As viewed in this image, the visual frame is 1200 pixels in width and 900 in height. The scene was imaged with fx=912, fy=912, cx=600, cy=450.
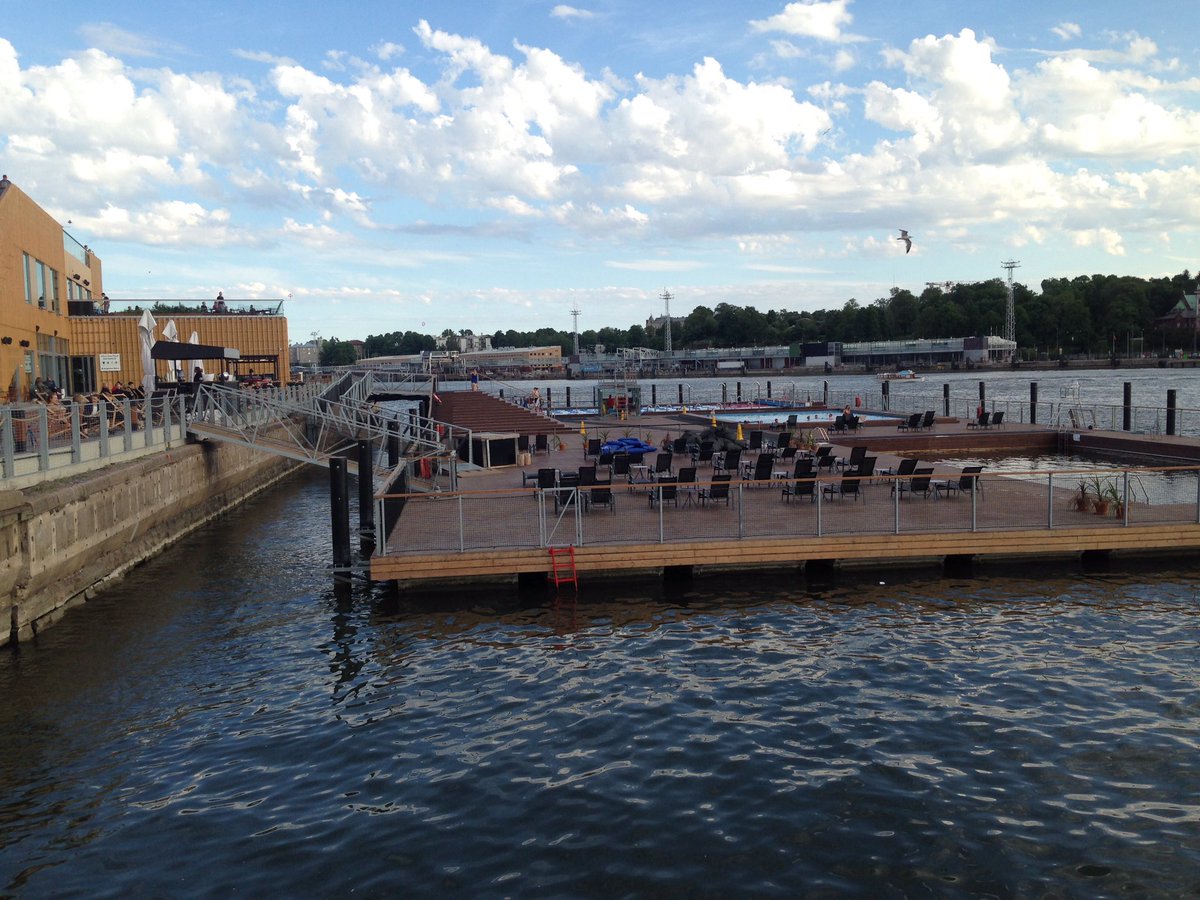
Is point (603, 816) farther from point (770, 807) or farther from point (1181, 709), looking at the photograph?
point (1181, 709)

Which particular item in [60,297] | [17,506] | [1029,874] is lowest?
[1029,874]

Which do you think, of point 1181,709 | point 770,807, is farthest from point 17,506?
point 1181,709

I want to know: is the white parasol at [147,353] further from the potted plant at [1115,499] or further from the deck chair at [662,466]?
the potted plant at [1115,499]

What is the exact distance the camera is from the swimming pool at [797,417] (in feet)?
146

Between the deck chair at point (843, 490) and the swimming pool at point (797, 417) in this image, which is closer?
the deck chair at point (843, 490)

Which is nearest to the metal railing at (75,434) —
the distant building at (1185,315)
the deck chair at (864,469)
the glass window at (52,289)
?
the glass window at (52,289)

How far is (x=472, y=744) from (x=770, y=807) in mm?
3656

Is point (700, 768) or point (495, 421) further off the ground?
point (495, 421)

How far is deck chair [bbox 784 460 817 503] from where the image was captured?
20594 mm

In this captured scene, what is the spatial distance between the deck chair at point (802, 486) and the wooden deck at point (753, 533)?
36 centimetres

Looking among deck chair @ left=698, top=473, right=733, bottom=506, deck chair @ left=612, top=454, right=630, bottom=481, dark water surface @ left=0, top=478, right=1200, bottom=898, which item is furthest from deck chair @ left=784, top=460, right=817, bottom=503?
deck chair @ left=612, top=454, right=630, bottom=481

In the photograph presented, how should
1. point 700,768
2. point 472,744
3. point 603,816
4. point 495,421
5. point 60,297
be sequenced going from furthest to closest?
point 60,297
point 495,421
point 472,744
point 700,768
point 603,816

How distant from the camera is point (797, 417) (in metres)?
48.3

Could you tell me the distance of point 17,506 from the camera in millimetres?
14391
